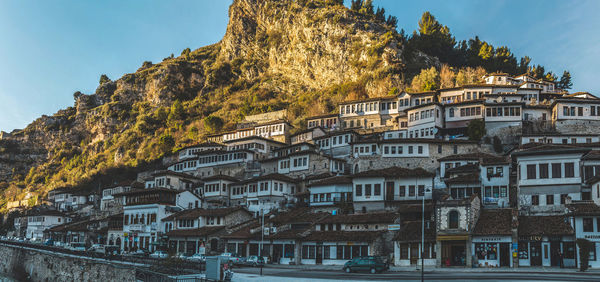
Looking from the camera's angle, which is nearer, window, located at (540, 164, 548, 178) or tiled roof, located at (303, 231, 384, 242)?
window, located at (540, 164, 548, 178)

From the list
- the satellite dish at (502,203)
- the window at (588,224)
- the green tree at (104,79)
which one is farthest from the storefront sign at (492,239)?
the green tree at (104,79)

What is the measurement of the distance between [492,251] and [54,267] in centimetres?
3933

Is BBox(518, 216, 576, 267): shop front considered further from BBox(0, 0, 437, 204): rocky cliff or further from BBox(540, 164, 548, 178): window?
BBox(0, 0, 437, 204): rocky cliff

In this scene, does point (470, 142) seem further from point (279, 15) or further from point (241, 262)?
point (279, 15)

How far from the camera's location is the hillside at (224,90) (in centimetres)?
11238

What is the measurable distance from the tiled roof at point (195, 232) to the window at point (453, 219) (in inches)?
1093

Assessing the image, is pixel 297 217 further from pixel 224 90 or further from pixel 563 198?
pixel 224 90

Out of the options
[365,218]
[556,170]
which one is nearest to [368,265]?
[365,218]

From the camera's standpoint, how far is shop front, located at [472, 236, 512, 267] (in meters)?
42.5

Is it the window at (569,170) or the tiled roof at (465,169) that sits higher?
the tiled roof at (465,169)

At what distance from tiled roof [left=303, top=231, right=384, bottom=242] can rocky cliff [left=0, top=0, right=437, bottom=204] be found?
4960 centimetres

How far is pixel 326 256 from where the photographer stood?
50.5 meters

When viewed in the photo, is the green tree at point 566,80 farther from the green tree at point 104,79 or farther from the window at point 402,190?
the green tree at point 104,79

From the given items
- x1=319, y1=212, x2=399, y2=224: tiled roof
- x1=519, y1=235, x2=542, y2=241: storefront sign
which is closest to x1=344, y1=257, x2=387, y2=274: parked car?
x1=319, y1=212, x2=399, y2=224: tiled roof
